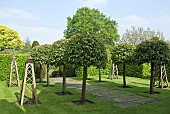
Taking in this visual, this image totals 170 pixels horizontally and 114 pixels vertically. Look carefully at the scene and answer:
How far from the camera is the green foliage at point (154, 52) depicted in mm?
10656

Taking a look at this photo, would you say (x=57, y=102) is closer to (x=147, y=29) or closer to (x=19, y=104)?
(x=19, y=104)

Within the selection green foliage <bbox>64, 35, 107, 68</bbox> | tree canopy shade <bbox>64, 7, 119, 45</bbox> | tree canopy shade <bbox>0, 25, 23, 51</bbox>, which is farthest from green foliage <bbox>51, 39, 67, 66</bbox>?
tree canopy shade <bbox>0, 25, 23, 51</bbox>

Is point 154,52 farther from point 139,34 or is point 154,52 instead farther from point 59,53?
point 139,34

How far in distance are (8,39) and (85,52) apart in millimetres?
40237

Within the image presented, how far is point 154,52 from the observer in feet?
35.0

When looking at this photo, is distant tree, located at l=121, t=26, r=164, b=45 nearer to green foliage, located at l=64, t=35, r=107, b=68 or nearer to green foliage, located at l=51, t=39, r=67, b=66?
green foliage, located at l=51, t=39, r=67, b=66

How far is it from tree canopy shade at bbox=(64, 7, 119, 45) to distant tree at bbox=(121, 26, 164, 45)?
5.44 metres

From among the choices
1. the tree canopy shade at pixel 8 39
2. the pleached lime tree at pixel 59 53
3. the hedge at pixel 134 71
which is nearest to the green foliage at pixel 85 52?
the pleached lime tree at pixel 59 53

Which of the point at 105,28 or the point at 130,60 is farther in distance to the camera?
the point at 105,28

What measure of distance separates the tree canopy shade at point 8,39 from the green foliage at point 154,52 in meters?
38.0

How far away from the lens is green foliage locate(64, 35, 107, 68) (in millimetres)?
8609

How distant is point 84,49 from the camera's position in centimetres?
865

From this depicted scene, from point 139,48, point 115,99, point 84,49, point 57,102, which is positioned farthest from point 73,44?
point 139,48

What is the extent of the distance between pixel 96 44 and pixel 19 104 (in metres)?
4.23
